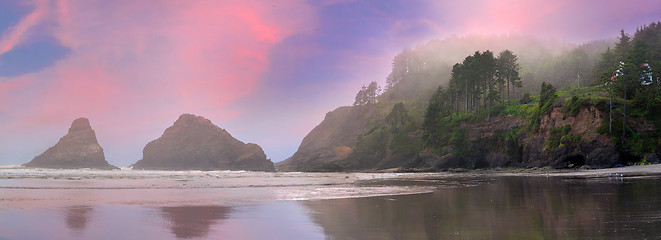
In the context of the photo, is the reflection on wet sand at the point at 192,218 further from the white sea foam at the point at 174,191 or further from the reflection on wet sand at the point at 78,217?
the white sea foam at the point at 174,191

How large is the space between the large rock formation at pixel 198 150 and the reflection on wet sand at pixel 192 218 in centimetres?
11385

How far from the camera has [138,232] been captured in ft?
36.3

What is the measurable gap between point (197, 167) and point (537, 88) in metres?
130

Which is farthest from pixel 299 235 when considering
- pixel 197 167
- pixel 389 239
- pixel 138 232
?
pixel 197 167

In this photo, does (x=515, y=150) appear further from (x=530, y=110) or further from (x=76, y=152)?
(x=76, y=152)

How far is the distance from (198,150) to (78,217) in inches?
5224

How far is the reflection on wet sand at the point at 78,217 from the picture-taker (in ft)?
38.9

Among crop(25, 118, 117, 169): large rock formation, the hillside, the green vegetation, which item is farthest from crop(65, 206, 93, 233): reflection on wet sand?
crop(25, 118, 117, 169): large rock formation

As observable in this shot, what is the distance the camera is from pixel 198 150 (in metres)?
140

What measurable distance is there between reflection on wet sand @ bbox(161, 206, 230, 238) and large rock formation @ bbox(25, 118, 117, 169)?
121 m

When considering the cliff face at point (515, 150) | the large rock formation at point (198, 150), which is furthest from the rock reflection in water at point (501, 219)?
the large rock formation at point (198, 150)

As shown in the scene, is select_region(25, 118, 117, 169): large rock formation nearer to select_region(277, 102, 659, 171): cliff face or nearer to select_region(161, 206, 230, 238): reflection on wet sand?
select_region(277, 102, 659, 171): cliff face

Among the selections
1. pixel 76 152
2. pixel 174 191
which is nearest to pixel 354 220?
pixel 174 191

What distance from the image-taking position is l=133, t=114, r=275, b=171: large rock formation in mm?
134625
